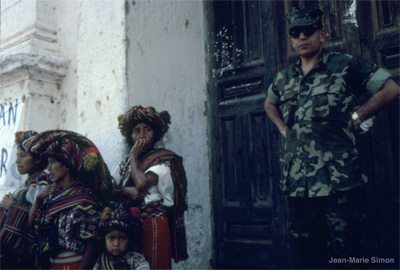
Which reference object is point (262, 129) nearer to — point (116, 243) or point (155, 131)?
point (155, 131)

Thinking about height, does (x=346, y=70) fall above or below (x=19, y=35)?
below

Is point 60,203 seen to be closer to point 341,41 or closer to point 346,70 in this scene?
point 346,70

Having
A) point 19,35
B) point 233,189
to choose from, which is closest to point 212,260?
point 233,189

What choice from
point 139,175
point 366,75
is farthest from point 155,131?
point 366,75

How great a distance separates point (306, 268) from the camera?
2273 mm

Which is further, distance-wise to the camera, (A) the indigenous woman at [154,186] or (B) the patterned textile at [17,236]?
(B) the patterned textile at [17,236]

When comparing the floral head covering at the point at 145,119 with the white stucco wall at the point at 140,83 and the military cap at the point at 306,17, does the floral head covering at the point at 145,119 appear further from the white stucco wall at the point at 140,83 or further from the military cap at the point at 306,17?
the military cap at the point at 306,17

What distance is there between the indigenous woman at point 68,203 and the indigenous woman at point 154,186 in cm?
22

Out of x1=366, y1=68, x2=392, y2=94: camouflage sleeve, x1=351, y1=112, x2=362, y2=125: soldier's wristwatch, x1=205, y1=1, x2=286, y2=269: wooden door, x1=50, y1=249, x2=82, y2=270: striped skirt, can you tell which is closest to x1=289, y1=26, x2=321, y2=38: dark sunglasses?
x1=366, y1=68, x2=392, y2=94: camouflage sleeve

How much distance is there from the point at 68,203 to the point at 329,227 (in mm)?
1527

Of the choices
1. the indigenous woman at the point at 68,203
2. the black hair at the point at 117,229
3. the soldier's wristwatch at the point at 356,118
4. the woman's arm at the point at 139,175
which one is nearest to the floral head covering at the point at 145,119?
the woman's arm at the point at 139,175

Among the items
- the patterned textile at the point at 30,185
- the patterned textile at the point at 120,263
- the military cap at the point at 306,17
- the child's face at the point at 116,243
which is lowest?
the patterned textile at the point at 120,263

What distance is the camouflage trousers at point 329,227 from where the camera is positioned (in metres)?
2.08

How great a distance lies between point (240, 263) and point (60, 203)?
1.67 meters
